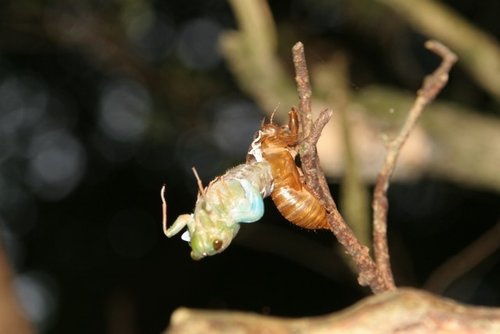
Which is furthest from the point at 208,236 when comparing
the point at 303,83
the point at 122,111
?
the point at 122,111

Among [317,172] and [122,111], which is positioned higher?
[317,172]

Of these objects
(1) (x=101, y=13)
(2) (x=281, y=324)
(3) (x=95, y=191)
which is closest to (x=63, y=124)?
(3) (x=95, y=191)

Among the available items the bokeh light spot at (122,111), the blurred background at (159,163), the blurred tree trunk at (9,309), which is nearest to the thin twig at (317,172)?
the blurred tree trunk at (9,309)

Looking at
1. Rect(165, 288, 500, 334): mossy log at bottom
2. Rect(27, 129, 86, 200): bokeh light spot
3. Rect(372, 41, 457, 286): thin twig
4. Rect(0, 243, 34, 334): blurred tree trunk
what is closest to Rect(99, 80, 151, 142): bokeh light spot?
Rect(27, 129, 86, 200): bokeh light spot

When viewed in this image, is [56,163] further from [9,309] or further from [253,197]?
[253,197]

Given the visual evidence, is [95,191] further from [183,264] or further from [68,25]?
[68,25]

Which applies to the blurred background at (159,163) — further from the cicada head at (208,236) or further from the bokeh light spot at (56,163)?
the cicada head at (208,236)
